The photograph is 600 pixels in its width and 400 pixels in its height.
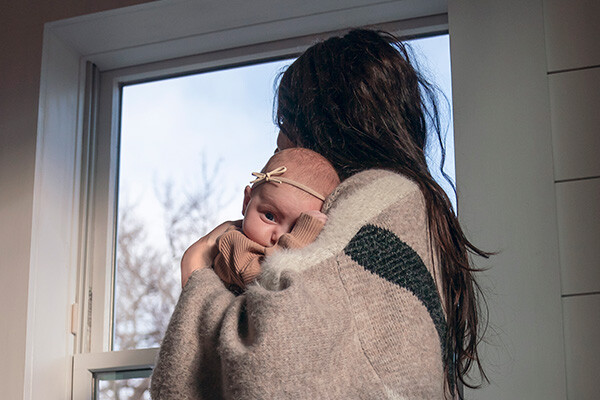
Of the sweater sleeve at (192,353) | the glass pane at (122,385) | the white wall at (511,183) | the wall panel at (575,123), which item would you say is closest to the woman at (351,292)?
the sweater sleeve at (192,353)

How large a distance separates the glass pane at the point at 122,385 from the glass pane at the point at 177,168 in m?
0.08

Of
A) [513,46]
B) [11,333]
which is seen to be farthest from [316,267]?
[11,333]

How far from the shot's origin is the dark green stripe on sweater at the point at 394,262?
1.14m

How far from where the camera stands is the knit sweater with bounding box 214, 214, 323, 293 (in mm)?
1146

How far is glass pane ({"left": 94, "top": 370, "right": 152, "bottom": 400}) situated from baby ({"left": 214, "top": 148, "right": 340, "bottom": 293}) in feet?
3.15

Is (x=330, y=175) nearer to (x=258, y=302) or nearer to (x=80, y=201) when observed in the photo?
(x=258, y=302)

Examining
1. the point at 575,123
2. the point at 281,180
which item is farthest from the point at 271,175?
the point at 575,123

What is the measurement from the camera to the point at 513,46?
1877 mm

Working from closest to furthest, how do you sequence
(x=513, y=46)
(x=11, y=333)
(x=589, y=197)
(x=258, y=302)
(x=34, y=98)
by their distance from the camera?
(x=258, y=302) < (x=589, y=197) < (x=513, y=46) < (x=11, y=333) < (x=34, y=98)

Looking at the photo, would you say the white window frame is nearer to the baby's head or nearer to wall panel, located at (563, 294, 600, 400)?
wall panel, located at (563, 294, 600, 400)

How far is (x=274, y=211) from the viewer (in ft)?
4.00

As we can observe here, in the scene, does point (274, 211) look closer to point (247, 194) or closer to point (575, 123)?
point (247, 194)

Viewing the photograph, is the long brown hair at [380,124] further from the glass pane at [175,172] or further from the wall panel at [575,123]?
the glass pane at [175,172]

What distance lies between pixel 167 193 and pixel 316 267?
3.94 ft
